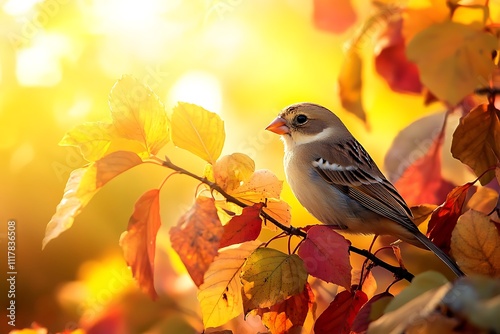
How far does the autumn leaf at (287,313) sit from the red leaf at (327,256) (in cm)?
8

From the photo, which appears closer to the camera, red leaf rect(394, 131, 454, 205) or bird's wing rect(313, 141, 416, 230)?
red leaf rect(394, 131, 454, 205)

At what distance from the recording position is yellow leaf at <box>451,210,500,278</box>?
894mm

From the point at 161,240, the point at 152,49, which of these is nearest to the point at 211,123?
the point at 161,240

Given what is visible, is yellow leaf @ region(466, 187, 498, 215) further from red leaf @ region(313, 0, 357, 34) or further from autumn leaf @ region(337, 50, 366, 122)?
red leaf @ region(313, 0, 357, 34)

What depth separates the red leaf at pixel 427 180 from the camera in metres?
1.41

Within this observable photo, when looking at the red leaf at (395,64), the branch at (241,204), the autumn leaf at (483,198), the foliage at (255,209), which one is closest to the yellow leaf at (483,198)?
the autumn leaf at (483,198)

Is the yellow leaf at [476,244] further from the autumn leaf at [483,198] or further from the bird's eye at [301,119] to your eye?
the bird's eye at [301,119]

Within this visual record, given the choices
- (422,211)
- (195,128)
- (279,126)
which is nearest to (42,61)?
(279,126)

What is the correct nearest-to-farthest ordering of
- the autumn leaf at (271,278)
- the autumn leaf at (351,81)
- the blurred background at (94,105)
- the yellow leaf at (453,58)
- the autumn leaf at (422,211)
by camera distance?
the autumn leaf at (271,278), the yellow leaf at (453,58), the autumn leaf at (422,211), the autumn leaf at (351,81), the blurred background at (94,105)

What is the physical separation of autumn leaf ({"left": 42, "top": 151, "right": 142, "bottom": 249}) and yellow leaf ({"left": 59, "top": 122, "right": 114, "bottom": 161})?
0.04 m

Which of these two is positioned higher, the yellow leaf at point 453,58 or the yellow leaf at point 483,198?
the yellow leaf at point 453,58

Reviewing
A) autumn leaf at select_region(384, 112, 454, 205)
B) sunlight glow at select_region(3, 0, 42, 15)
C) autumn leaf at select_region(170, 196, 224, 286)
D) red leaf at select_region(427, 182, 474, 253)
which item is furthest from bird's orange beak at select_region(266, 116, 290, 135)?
autumn leaf at select_region(170, 196, 224, 286)

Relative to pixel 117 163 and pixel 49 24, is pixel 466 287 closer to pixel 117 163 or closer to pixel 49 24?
pixel 117 163

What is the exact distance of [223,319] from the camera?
3.21 feet
